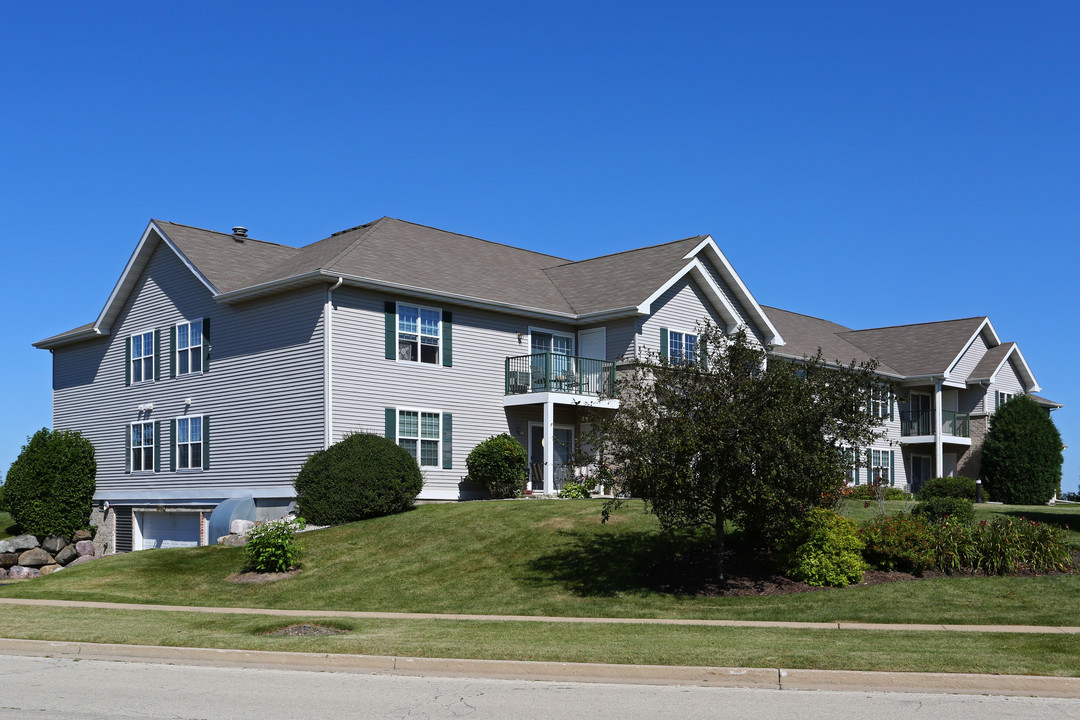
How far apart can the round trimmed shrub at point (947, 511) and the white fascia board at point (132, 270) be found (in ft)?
71.8

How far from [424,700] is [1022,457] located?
38.6m

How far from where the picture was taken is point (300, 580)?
20.9m

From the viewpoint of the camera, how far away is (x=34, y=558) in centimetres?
3119

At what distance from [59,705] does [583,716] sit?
4.75 meters

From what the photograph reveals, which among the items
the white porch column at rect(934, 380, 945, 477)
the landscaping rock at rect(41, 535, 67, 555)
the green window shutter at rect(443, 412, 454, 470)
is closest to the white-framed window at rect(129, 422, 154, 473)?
the landscaping rock at rect(41, 535, 67, 555)

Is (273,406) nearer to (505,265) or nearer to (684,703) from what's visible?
(505,265)

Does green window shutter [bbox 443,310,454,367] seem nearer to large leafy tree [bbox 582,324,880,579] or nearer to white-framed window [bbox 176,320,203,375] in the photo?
white-framed window [bbox 176,320,203,375]

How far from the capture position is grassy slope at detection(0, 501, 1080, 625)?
16391mm

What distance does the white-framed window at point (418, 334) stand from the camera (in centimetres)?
2961

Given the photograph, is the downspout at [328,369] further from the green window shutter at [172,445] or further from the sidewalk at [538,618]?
the sidewalk at [538,618]

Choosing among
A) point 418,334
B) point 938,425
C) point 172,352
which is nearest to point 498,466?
point 418,334

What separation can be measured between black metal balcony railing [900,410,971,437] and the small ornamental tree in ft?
8.52

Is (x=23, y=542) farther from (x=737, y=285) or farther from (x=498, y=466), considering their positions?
(x=737, y=285)

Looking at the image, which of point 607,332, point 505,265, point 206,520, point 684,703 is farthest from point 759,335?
point 684,703
